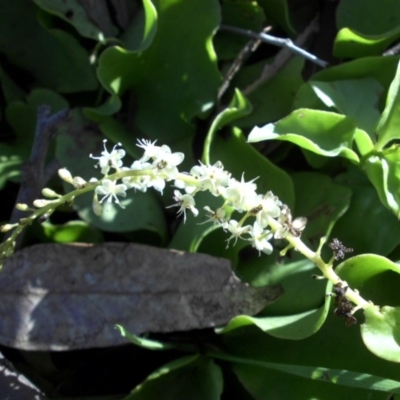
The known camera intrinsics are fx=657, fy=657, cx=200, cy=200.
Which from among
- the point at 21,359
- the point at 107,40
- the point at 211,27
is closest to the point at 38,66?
the point at 107,40

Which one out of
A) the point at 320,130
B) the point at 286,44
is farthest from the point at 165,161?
the point at 286,44

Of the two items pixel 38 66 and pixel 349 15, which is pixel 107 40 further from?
pixel 349 15

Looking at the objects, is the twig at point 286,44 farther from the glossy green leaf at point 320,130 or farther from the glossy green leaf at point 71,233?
the glossy green leaf at point 71,233

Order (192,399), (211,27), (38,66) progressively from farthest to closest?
(38,66) < (211,27) < (192,399)

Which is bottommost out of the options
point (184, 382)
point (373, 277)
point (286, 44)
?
point (184, 382)

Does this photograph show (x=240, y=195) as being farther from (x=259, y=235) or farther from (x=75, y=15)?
(x=75, y=15)

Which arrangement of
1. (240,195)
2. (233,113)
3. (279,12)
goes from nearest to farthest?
(240,195) < (233,113) < (279,12)
